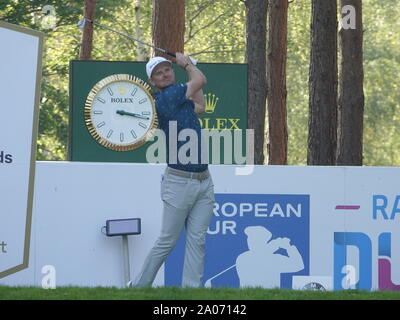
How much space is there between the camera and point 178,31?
1906 cm

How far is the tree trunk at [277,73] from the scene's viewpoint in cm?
3047

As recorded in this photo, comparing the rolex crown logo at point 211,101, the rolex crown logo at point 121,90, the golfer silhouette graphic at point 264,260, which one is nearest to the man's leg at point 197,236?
the golfer silhouette graphic at point 264,260

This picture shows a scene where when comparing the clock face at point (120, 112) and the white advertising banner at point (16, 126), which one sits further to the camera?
the clock face at point (120, 112)

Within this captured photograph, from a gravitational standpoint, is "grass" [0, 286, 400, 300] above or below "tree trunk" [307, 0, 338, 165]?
below

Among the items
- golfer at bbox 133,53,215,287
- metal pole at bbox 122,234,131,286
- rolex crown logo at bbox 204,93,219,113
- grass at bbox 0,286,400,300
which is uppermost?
rolex crown logo at bbox 204,93,219,113

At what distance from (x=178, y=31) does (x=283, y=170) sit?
680 cm

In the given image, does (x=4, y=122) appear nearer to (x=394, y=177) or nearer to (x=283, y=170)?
(x=283, y=170)

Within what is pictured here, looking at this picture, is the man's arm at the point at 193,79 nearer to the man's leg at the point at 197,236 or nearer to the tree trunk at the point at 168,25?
the man's leg at the point at 197,236

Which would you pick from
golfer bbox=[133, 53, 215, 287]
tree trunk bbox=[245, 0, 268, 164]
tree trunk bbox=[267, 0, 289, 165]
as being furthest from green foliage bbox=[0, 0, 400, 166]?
golfer bbox=[133, 53, 215, 287]

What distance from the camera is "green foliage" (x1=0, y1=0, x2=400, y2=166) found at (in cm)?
4628

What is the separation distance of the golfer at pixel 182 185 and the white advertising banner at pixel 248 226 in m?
1.98

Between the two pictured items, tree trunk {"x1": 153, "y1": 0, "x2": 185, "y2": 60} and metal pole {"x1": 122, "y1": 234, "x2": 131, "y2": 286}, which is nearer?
metal pole {"x1": 122, "y1": 234, "x2": 131, "y2": 286}

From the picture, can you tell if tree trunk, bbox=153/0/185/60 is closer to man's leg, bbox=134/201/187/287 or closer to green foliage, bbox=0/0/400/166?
green foliage, bbox=0/0/400/166

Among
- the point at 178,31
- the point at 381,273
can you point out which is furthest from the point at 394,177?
the point at 178,31
